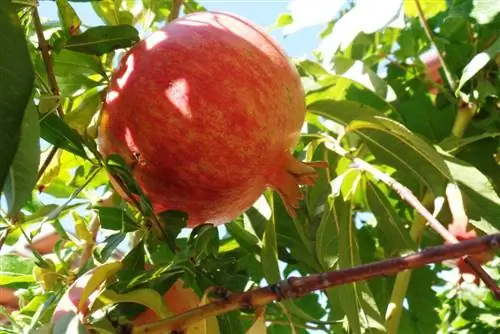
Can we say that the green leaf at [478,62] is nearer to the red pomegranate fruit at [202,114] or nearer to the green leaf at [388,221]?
the green leaf at [388,221]

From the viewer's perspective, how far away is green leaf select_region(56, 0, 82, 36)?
806 millimetres

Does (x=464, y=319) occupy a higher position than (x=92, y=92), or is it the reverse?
(x=92, y=92)

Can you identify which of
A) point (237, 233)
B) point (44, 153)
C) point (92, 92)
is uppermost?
point (92, 92)

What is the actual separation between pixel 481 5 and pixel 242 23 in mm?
383

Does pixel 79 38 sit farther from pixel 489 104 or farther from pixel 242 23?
pixel 489 104

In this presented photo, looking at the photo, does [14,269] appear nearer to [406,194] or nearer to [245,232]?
[245,232]

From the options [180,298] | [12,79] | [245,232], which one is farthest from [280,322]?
[12,79]

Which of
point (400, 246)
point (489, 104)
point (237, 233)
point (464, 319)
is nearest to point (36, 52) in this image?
point (237, 233)

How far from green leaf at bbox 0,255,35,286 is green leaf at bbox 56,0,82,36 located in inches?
15.7

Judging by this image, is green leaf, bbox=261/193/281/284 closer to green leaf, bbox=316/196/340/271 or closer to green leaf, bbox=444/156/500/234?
green leaf, bbox=316/196/340/271

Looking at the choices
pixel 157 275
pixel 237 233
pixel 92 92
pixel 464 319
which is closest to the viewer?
pixel 157 275

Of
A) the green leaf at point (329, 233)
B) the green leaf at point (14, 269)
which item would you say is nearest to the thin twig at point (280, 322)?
the green leaf at point (329, 233)

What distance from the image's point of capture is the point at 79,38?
835 millimetres

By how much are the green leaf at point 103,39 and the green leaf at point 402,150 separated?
1.03ft
